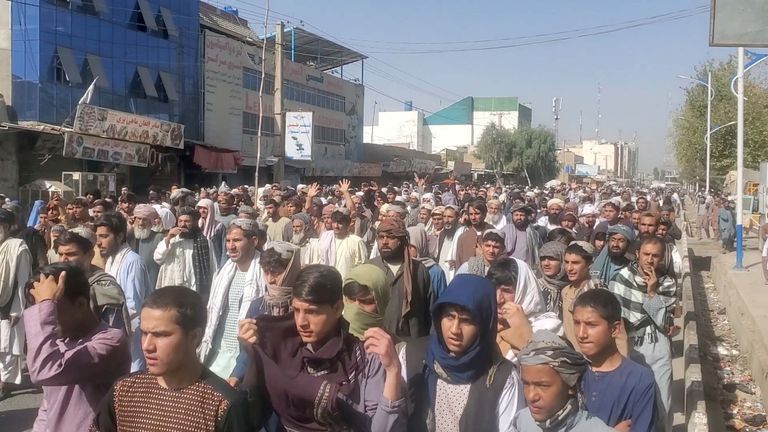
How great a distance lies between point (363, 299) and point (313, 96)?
114 feet

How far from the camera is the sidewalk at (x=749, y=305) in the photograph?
8.09m

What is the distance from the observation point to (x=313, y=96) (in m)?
37.4

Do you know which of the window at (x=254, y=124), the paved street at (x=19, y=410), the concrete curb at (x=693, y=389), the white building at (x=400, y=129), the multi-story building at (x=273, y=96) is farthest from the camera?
the white building at (x=400, y=129)

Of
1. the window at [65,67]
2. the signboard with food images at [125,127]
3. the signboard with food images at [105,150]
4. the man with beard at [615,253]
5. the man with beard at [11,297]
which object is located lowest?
the man with beard at [11,297]

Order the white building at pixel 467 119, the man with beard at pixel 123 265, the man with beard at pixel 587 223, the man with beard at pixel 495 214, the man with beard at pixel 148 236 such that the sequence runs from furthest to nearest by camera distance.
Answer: the white building at pixel 467 119 → the man with beard at pixel 587 223 → the man with beard at pixel 495 214 → the man with beard at pixel 148 236 → the man with beard at pixel 123 265

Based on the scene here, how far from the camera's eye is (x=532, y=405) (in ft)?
8.29

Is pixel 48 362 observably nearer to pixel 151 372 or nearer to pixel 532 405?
pixel 151 372

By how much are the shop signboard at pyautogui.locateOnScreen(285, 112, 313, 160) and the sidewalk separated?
45.2ft

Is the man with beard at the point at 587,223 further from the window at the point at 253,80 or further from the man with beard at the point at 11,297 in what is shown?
the window at the point at 253,80

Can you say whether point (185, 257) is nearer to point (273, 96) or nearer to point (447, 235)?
point (447, 235)

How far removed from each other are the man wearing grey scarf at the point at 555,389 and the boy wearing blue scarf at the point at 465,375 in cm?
24

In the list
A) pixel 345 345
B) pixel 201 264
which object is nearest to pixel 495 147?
pixel 201 264

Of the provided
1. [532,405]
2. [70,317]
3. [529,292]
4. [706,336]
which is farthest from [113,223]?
[706,336]

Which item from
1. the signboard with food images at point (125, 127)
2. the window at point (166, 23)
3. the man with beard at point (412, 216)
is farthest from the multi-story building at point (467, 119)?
the man with beard at point (412, 216)
